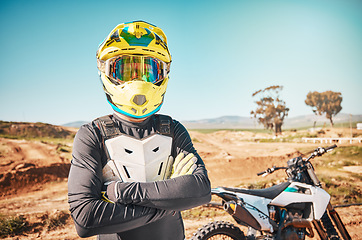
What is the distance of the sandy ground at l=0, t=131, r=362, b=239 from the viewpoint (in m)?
5.46

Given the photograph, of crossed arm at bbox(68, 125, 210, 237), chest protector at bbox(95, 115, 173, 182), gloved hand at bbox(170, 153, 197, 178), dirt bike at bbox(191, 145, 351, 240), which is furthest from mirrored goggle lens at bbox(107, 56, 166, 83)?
dirt bike at bbox(191, 145, 351, 240)

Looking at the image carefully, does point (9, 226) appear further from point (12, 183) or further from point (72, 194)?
point (12, 183)

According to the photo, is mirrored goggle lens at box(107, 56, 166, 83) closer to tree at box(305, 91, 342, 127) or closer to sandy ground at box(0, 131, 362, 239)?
sandy ground at box(0, 131, 362, 239)

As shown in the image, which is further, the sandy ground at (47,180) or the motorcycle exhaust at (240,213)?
the sandy ground at (47,180)

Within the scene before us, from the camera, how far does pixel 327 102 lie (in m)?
32.0

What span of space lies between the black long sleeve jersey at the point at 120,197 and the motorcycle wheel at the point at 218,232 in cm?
141

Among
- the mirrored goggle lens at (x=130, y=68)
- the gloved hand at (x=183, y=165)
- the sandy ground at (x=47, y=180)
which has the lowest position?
the sandy ground at (x=47, y=180)

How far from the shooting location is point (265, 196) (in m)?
3.44

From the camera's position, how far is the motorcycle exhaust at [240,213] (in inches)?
123

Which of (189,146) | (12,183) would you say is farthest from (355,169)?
(12,183)

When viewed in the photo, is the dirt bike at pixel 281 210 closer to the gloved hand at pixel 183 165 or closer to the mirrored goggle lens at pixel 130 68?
the gloved hand at pixel 183 165

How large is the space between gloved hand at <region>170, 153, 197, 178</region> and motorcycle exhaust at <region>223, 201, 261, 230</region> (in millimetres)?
1619

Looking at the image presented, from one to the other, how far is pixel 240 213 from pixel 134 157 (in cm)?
199

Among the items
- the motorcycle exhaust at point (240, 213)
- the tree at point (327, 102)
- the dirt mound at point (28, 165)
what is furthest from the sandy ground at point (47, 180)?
the tree at point (327, 102)
